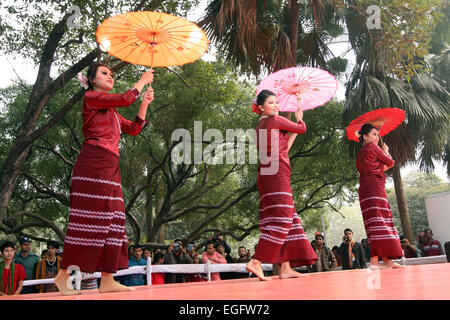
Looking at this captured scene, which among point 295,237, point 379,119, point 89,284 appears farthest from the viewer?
point 89,284

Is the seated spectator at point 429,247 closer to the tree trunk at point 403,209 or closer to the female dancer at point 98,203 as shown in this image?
the tree trunk at point 403,209

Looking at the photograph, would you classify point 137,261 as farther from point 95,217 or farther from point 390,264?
point 95,217

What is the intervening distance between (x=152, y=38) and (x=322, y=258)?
20.0ft

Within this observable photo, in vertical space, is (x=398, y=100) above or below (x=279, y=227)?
above

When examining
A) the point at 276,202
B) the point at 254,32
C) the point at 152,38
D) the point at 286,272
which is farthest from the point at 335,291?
the point at 254,32

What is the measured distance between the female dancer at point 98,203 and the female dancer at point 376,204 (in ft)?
9.44

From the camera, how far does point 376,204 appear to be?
4875 mm

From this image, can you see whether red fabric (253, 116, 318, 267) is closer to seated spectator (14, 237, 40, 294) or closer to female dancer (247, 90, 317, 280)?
female dancer (247, 90, 317, 280)

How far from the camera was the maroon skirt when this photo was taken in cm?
298

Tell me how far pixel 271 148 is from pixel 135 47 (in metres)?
1.68

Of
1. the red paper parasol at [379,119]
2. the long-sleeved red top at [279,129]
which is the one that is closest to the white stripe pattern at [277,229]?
the long-sleeved red top at [279,129]

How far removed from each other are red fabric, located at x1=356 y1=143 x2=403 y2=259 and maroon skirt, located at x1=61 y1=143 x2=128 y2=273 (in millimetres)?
2882

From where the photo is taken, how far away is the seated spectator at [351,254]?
8.60 m
